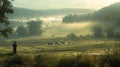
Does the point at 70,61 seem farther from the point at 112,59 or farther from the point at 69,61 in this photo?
the point at 112,59

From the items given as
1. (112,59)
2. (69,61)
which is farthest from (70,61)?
(112,59)

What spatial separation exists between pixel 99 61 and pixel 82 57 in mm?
2073

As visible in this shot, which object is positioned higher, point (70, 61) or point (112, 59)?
point (112, 59)

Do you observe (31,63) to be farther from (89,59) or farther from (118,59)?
(118,59)

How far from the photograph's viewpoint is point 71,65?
32.6 metres

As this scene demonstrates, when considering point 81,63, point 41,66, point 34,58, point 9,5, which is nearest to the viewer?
point 81,63

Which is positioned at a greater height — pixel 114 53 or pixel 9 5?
pixel 9 5

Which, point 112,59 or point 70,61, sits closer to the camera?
point 112,59

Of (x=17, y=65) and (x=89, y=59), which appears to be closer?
(x=89, y=59)

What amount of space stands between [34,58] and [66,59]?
5382 mm

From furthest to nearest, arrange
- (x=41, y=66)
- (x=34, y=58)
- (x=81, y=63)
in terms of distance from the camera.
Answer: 1. (x=34, y=58)
2. (x=41, y=66)
3. (x=81, y=63)

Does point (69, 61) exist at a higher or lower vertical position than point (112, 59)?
lower

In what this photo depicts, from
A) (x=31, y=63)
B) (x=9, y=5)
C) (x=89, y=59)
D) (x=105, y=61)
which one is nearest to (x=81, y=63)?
(x=89, y=59)

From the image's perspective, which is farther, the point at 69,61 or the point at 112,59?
the point at 69,61
